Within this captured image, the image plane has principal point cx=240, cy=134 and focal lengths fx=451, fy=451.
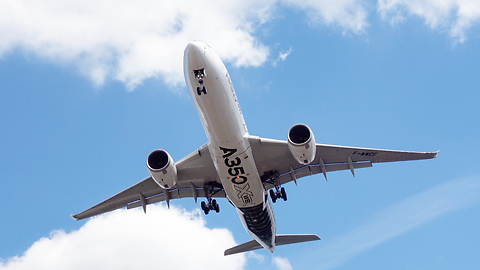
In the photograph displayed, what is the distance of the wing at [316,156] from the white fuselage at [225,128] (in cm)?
109

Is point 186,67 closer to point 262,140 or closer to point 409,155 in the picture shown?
point 262,140

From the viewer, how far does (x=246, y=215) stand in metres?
21.1

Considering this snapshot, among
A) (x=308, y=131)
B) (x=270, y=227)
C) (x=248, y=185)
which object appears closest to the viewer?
(x=308, y=131)

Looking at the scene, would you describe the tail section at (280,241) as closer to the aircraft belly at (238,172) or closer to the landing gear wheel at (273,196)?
the landing gear wheel at (273,196)

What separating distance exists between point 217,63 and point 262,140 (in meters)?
4.52

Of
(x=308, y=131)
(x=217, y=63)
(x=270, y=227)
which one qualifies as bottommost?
(x=270, y=227)

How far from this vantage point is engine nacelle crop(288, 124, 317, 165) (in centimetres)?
1745

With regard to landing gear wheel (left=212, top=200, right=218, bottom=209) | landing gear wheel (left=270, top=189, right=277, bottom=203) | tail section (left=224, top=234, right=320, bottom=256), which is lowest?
tail section (left=224, top=234, right=320, bottom=256)

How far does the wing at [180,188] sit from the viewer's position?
Result: 67.1 ft

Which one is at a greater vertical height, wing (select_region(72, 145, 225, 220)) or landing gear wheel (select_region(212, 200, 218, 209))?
wing (select_region(72, 145, 225, 220))

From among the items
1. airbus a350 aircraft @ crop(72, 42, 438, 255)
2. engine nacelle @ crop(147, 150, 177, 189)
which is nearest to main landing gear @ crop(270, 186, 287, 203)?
airbus a350 aircraft @ crop(72, 42, 438, 255)

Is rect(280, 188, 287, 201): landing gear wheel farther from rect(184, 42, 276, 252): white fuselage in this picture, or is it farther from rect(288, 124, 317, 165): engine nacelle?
rect(288, 124, 317, 165): engine nacelle

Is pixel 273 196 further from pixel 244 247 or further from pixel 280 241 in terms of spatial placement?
pixel 244 247

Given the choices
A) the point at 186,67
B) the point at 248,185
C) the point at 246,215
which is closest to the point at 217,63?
the point at 186,67
